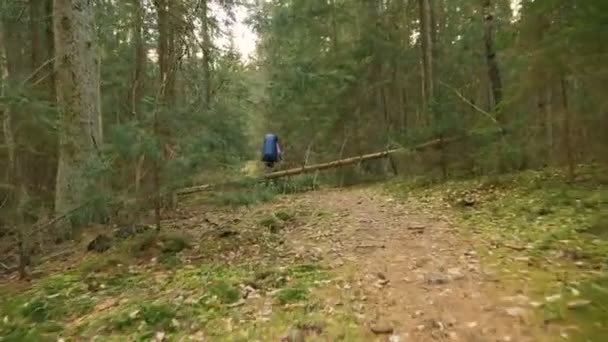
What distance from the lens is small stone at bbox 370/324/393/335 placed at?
3560 millimetres

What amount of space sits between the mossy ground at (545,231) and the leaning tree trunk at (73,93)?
5.90m

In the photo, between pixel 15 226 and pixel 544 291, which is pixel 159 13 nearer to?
pixel 15 226

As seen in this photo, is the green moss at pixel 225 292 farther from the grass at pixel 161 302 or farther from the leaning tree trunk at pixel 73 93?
the leaning tree trunk at pixel 73 93

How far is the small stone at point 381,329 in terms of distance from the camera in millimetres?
3560

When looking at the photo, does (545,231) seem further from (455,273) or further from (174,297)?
(174,297)

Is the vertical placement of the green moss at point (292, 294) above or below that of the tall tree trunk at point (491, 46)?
below

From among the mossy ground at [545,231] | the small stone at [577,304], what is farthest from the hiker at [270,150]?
the small stone at [577,304]

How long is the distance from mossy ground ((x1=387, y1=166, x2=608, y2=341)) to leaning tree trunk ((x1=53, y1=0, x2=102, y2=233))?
5901mm

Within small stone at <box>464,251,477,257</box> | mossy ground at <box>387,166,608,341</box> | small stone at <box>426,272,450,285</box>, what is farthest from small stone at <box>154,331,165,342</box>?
small stone at <box>464,251,477,257</box>

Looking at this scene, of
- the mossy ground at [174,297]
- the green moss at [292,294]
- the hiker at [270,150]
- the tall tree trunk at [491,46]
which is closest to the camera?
the mossy ground at [174,297]

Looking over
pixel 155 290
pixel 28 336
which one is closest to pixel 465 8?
pixel 155 290

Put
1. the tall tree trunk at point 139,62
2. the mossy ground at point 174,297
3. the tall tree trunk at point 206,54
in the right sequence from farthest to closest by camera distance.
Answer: the tall tree trunk at point 206,54 → the tall tree trunk at point 139,62 → the mossy ground at point 174,297

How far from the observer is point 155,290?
4.84 m

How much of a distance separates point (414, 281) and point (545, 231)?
237 centimetres
